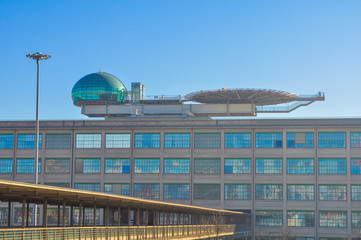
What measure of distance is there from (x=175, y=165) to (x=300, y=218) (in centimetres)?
2081

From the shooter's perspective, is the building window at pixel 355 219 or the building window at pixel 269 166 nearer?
the building window at pixel 355 219

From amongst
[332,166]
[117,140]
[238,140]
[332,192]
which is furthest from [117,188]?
[332,166]

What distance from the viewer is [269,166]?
321 ft

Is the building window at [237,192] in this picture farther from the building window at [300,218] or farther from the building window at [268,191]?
the building window at [300,218]

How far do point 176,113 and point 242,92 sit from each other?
12.5m

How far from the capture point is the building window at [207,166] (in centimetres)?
9900

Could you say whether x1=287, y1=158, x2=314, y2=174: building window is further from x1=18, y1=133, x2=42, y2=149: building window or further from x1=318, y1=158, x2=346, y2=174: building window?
x1=18, y1=133, x2=42, y2=149: building window

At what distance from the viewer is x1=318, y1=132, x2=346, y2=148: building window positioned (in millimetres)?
97062

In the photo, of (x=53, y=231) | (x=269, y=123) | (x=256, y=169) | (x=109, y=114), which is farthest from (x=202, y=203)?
(x=53, y=231)

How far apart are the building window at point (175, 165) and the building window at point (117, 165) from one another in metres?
6.20

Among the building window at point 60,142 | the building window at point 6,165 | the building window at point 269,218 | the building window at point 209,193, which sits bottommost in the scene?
the building window at point 269,218

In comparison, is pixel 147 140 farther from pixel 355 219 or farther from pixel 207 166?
pixel 355 219

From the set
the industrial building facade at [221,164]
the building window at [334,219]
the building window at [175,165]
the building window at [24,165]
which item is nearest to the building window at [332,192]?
the industrial building facade at [221,164]

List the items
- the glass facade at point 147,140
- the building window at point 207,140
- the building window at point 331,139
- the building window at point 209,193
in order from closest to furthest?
the building window at point 331,139
the building window at point 209,193
the building window at point 207,140
the glass facade at point 147,140
